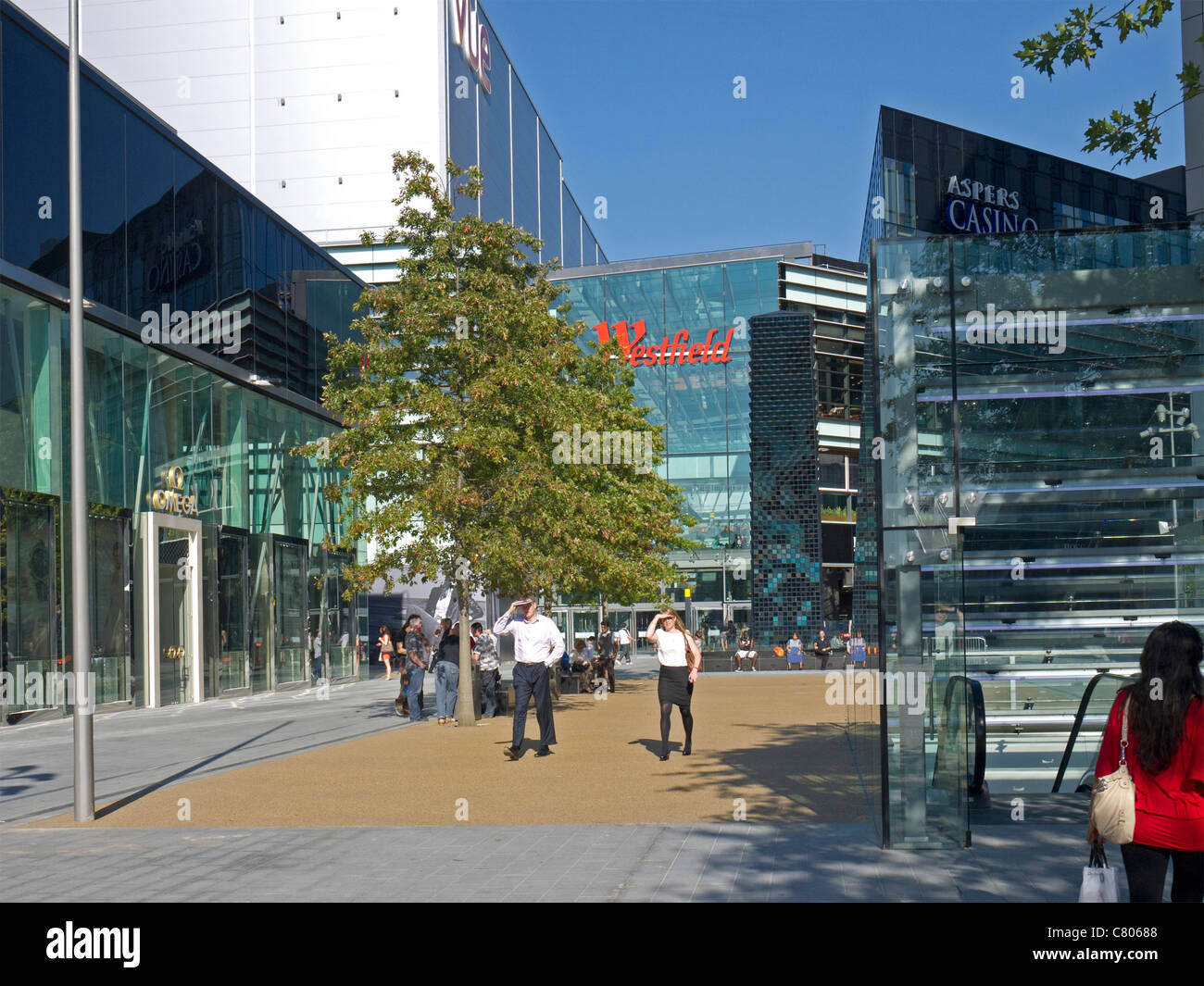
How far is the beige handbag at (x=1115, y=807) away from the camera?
197 inches

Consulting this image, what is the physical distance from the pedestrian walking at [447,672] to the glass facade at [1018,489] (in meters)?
9.79

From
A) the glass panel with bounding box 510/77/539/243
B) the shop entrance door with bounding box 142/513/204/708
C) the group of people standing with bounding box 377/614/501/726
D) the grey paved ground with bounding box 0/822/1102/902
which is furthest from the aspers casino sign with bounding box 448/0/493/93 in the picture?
the grey paved ground with bounding box 0/822/1102/902

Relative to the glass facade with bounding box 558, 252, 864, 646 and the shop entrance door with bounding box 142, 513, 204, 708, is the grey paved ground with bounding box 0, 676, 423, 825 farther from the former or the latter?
the glass facade with bounding box 558, 252, 864, 646

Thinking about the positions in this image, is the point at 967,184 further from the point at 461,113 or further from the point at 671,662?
the point at 671,662

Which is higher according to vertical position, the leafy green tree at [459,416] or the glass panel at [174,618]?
the leafy green tree at [459,416]

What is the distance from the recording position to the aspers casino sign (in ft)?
211

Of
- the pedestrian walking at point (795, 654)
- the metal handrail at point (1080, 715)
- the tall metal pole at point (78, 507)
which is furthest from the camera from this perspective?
the pedestrian walking at point (795, 654)

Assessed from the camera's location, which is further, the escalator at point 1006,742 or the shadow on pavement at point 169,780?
the shadow on pavement at point 169,780

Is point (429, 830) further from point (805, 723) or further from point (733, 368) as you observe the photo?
point (733, 368)

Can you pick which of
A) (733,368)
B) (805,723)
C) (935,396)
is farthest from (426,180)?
(733,368)

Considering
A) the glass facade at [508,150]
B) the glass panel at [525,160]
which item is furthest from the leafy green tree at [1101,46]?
the glass panel at [525,160]
